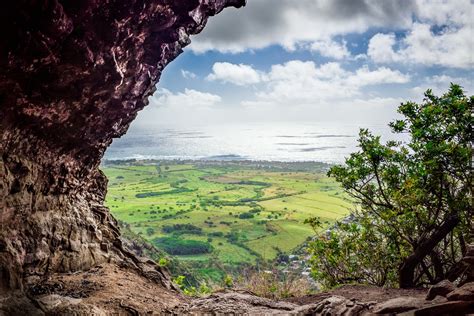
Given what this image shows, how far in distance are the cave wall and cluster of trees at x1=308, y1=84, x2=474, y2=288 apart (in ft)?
26.6

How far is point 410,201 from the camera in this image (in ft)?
42.4

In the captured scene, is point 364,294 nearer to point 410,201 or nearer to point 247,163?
point 410,201

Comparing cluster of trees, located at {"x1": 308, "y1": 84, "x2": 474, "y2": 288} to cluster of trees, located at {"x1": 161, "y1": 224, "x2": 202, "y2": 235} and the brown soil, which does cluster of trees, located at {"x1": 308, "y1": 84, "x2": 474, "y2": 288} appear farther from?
cluster of trees, located at {"x1": 161, "y1": 224, "x2": 202, "y2": 235}

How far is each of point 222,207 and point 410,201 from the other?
8251 cm

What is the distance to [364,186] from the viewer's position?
1500 cm

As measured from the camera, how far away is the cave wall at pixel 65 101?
6.22m

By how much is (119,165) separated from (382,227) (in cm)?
15368

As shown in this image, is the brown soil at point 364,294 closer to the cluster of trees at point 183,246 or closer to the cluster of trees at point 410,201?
the cluster of trees at point 410,201

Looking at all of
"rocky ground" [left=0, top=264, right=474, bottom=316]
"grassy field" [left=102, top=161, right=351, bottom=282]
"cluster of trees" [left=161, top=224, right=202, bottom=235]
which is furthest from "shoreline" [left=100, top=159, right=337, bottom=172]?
"rocky ground" [left=0, top=264, right=474, bottom=316]

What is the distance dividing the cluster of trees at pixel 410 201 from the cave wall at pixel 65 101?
8.12m

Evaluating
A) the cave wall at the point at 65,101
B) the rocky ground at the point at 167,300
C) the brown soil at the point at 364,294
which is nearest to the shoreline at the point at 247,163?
the brown soil at the point at 364,294

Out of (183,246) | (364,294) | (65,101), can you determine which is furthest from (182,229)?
(65,101)

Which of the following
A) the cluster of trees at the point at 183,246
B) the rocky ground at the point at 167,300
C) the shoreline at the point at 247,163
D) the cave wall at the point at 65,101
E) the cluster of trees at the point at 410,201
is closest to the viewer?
the cave wall at the point at 65,101

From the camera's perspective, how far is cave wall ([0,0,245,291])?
6.22 m
